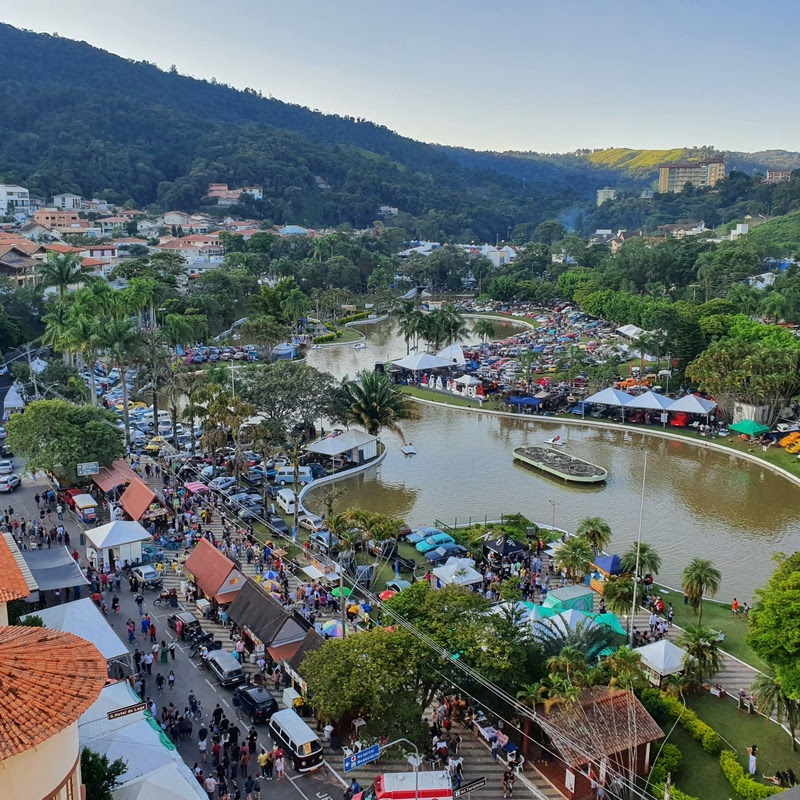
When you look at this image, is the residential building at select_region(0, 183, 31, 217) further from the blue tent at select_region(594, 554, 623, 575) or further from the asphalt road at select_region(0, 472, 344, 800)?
the blue tent at select_region(594, 554, 623, 575)

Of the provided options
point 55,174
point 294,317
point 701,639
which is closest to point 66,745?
point 701,639

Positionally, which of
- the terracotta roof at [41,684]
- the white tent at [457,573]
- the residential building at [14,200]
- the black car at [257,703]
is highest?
the residential building at [14,200]

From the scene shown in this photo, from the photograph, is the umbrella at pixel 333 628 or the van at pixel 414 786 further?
the umbrella at pixel 333 628

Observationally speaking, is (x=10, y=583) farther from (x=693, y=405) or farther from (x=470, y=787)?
(x=693, y=405)

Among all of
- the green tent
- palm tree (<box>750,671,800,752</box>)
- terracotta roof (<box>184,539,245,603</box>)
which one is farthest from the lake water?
terracotta roof (<box>184,539,245,603</box>)

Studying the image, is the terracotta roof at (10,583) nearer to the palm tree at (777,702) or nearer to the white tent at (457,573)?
the white tent at (457,573)

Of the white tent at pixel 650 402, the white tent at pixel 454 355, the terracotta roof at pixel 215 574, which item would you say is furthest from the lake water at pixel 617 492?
the white tent at pixel 454 355
